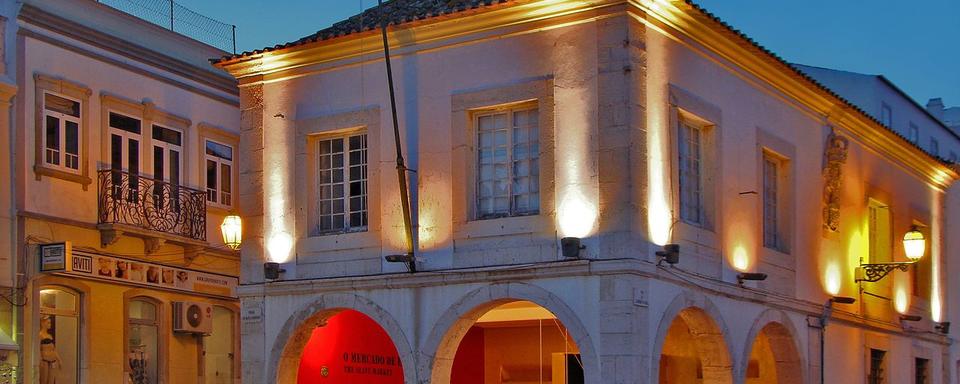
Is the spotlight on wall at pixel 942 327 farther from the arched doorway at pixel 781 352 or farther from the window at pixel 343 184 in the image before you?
the window at pixel 343 184

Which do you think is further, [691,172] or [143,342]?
[143,342]

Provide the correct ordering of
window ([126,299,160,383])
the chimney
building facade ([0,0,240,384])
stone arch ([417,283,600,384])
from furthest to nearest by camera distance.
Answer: the chimney → window ([126,299,160,383]) → building facade ([0,0,240,384]) → stone arch ([417,283,600,384])

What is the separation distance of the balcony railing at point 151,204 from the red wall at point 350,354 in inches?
210

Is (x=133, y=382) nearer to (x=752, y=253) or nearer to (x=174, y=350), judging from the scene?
(x=174, y=350)

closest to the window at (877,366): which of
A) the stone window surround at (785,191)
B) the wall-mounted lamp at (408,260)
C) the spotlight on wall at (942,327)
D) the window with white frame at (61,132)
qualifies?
the spotlight on wall at (942,327)

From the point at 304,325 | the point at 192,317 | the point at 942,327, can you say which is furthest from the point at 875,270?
the point at 192,317

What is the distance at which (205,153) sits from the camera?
968 inches

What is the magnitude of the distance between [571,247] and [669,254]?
3.67 feet

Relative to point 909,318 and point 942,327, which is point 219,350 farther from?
point 942,327

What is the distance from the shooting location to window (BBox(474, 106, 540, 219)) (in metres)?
16.3

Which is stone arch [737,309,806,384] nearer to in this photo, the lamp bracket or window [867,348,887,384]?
the lamp bracket

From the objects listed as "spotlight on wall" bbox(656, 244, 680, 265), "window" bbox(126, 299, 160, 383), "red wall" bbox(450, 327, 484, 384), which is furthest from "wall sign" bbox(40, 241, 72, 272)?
"spotlight on wall" bbox(656, 244, 680, 265)

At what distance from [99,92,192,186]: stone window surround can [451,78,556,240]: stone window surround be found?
25.1 feet

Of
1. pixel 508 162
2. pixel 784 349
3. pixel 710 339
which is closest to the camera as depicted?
pixel 508 162
